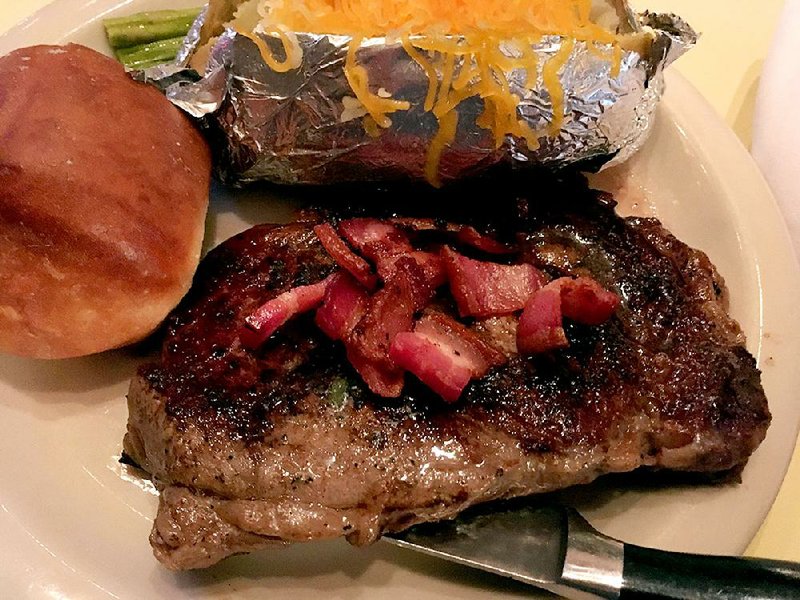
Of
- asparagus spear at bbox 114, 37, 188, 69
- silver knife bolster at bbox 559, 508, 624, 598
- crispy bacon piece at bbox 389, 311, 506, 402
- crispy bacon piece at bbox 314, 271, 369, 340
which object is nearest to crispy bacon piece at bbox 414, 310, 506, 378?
crispy bacon piece at bbox 389, 311, 506, 402

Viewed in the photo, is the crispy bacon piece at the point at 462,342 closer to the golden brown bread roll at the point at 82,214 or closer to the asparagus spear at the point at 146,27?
the golden brown bread roll at the point at 82,214

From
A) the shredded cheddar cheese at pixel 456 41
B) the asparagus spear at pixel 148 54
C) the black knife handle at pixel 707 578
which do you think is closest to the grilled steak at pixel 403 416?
the black knife handle at pixel 707 578

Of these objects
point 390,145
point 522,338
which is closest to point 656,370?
point 522,338

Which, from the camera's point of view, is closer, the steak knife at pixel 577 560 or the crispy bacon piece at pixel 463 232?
the steak knife at pixel 577 560

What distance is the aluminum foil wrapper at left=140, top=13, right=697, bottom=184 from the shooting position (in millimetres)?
1503

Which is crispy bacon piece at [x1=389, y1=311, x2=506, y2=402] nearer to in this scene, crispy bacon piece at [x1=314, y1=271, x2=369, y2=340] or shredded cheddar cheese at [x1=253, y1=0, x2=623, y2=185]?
crispy bacon piece at [x1=314, y1=271, x2=369, y2=340]

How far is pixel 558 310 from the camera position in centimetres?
136

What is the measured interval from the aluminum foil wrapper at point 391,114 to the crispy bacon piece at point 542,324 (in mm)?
421

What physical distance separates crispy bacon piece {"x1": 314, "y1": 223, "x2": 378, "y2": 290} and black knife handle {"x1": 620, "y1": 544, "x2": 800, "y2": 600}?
71 centimetres

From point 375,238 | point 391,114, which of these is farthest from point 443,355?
point 391,114

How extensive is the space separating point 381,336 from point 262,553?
499 mm

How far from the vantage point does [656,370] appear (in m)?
1.40

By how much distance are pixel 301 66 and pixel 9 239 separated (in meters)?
0.68

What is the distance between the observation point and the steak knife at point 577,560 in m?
1.17
